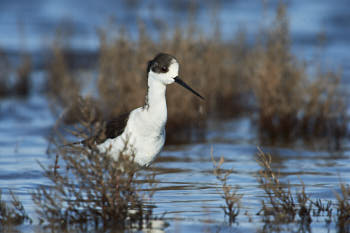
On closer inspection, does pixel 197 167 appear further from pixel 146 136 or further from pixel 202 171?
pixel 146 136

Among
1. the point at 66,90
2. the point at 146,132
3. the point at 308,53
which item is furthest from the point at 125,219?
the point at 308,53

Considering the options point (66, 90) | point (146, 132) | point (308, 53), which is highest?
point (308, 53)

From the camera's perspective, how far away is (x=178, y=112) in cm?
736

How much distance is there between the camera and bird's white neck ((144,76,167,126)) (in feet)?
15.3

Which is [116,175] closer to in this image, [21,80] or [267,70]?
[267,70]

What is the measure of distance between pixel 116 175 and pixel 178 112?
3659 millimetres

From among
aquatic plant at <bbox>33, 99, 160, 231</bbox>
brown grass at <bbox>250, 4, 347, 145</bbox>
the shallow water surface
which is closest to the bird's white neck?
the shallow water surface

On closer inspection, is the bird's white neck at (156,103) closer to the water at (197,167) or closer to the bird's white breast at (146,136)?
the bird's white breast at (146,136)

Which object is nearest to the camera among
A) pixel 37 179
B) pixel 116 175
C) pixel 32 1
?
pixel 116 175

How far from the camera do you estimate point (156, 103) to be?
4688 mm

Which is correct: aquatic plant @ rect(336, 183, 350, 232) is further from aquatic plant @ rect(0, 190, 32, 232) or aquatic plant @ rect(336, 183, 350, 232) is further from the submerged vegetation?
the submerged vegetation

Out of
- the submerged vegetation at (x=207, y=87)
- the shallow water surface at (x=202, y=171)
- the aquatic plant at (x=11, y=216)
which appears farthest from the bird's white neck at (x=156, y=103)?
the submerged vegetation at (x=207, y=87)

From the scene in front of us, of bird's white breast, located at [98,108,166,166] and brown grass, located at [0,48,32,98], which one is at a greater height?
brown grass, located at [0,48,32,98]

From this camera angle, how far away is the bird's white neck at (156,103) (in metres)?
4.65
